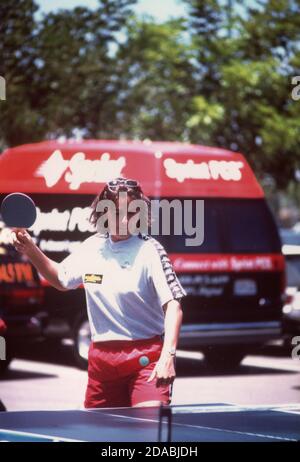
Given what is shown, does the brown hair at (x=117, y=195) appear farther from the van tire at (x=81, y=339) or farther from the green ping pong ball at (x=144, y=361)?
the van tire at (x=81, y=339)

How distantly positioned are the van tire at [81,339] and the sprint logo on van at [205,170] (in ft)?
6.57

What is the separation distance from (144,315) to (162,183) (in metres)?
7.58

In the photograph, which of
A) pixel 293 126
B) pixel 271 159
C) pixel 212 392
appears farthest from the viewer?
pixel 271 159

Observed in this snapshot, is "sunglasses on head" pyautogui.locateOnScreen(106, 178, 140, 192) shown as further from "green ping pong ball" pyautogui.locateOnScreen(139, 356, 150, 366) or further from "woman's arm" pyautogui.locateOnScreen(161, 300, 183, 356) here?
"green ping pong ball" pyautogui.locateOnScreen(139, 356, 150, 366)

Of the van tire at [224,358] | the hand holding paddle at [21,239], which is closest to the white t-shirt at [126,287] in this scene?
the hand holding paddle at [21,239]

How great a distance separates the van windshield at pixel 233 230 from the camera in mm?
13000

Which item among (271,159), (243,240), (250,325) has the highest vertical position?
(243,240)

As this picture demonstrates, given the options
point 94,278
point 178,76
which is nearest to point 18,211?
point 94,278

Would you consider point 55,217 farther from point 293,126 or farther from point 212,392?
point 293,126

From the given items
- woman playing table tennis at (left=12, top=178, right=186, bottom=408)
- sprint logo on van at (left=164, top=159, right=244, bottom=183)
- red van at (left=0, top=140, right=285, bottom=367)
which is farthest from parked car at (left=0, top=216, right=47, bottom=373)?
woman playing table tennis at (left=12, top=178, right=186, bottom=408)

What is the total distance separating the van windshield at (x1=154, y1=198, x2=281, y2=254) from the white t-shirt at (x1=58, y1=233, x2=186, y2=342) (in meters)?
7.38

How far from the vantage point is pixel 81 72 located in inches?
952

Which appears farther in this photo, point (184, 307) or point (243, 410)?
point (184, 307)

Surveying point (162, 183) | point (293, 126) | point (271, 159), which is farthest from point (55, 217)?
point (271, 159)
